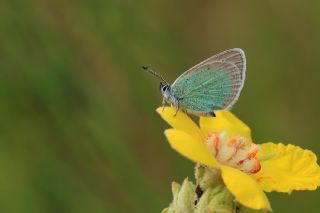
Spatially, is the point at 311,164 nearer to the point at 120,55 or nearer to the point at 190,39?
the point at 120,55

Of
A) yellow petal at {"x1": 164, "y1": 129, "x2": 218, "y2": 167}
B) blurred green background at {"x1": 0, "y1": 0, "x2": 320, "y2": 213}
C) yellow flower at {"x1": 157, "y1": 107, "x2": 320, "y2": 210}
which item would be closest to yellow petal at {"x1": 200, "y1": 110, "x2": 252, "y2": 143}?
yellow flower at {"x1": 157, "y1": 107, "x2": 320, "y2": 210}

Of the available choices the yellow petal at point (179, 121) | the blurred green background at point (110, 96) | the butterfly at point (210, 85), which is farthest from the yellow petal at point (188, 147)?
the blurred green background at point (110, 96)

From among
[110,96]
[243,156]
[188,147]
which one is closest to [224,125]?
[243,156]

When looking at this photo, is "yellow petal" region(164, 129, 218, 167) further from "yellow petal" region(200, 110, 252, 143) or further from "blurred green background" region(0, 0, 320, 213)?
"blurred green background" region(0, 0, 320, 213)

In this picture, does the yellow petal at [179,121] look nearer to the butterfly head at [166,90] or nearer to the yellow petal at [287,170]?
the butterfly head at [166,90]

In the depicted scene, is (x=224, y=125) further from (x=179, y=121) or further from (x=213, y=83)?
(x=179, y=121)

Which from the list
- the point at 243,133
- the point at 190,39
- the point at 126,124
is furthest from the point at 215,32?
the point at 243,133
